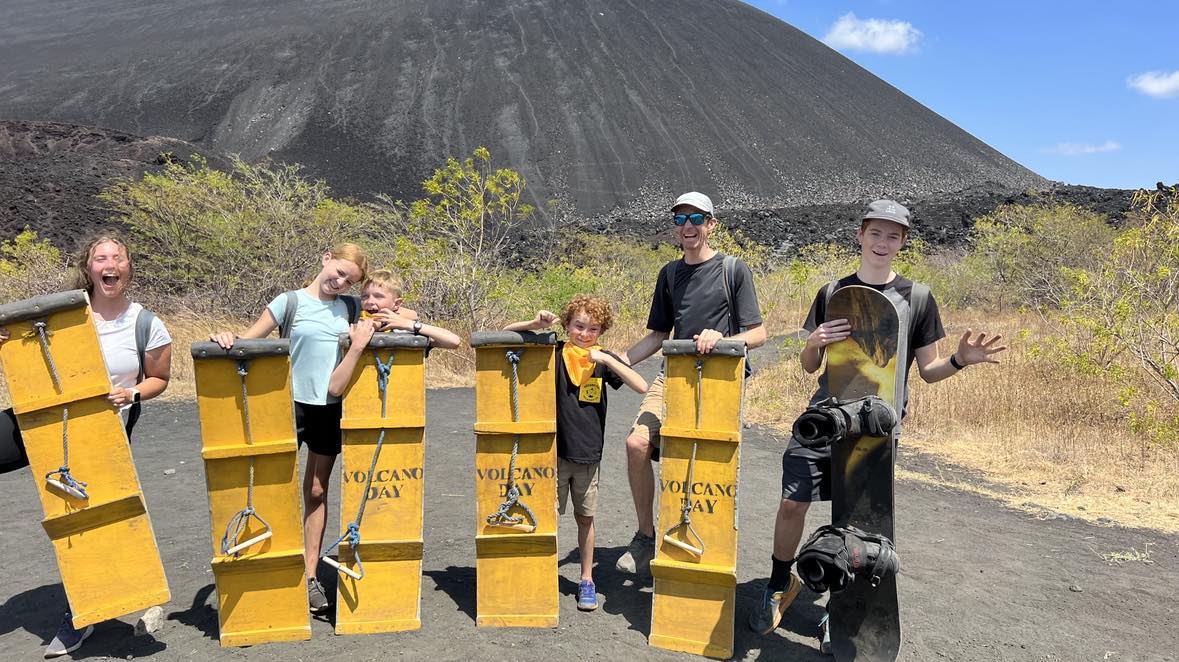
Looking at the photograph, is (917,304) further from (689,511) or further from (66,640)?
(66,640)

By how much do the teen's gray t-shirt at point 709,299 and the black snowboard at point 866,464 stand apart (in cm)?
51

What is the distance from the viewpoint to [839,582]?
3055 mm

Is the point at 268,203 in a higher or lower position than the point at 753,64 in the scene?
lower

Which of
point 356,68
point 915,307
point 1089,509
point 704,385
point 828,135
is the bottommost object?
point 1089,509

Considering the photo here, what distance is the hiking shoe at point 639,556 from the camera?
433 cm

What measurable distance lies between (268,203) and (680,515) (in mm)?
13992

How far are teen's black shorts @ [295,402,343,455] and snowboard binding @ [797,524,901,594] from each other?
2.11m

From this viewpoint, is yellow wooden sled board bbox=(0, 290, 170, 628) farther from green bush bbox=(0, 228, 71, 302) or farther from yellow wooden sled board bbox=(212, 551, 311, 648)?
green bush bbox=(0, 228, 71, 302)

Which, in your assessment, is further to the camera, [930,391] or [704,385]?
[930,391]

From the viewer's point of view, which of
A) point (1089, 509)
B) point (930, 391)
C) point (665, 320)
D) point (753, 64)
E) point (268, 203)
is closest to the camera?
point (665, 320)

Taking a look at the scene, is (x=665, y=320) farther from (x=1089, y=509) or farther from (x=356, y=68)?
(x=356, y=68)

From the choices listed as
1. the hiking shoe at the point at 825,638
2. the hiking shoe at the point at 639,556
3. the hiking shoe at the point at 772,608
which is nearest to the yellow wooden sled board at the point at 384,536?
the hiking shoe at the point at 639,556

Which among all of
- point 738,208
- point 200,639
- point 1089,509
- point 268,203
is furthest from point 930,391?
point 738,208

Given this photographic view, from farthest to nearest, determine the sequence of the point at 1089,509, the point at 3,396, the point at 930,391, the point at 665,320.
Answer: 1. the point at 930,391
2. the point at 3,396
3. the point at 1089,509
4. the point at 665,320
